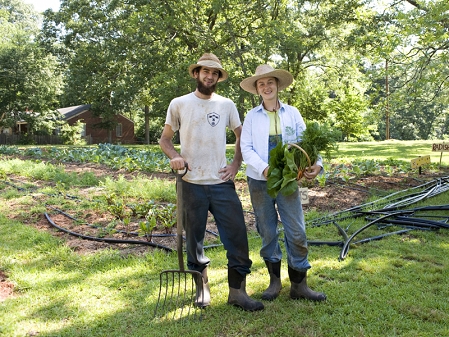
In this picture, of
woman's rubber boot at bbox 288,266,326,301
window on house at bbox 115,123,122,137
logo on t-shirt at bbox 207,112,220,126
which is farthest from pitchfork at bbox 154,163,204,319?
window on house at bbox 115,123,122,137

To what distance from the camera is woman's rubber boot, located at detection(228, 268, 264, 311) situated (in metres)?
3.19

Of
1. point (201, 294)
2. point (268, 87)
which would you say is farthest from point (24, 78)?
point (201, 294)

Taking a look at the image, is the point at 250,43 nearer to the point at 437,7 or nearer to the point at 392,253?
the point at 437,7

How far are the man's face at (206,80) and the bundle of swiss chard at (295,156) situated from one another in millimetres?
749

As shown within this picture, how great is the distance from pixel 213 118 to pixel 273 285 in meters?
1.50

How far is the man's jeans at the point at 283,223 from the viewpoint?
321cm

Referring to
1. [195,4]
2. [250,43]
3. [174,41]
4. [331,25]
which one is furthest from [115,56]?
[331,25]

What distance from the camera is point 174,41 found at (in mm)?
19109

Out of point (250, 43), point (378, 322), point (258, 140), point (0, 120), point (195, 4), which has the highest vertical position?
point (195, 4)

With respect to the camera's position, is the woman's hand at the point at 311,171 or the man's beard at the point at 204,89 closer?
the woman's hand at the point at 311,171

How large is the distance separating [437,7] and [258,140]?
7545 millimetres

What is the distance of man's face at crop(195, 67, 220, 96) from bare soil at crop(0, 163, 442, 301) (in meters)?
2.12

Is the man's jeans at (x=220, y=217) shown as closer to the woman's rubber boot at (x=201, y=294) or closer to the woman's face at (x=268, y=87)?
the woman's rubber boot at (x=201, y=294)

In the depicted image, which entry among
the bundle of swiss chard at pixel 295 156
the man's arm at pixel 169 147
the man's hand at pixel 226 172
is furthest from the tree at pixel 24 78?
the bundle of swiss chard at pixel 295 156
